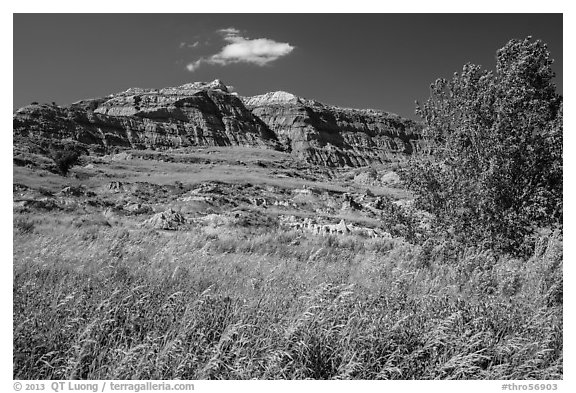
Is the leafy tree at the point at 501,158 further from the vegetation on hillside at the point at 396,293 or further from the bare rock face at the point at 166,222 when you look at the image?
the bare rock face at the point at 166,222

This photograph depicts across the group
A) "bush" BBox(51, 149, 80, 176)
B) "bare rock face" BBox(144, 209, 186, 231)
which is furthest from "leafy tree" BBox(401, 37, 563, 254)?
"bush" BBox(51, 149, 80, 176)

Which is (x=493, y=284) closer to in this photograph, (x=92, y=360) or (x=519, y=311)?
(x=519, y=311)

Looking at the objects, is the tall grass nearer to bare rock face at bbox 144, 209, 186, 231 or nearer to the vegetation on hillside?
the vegetation on hillside

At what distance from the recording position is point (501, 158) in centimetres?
791

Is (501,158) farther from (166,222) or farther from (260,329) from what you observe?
(166,222)

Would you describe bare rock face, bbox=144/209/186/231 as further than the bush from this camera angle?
No

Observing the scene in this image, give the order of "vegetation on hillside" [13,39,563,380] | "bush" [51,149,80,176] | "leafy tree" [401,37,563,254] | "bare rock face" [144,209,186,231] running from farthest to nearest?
"bush" [51,149,80,176], "bare rock face" [144,209,186,231], "leafy tree" [401,37,563,254], "vegetation on hillside" [13,39,563,380]

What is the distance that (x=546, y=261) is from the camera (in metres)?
6.23

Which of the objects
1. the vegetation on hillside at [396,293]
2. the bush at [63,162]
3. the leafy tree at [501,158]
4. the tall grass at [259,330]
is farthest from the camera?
the bush at [63,162]

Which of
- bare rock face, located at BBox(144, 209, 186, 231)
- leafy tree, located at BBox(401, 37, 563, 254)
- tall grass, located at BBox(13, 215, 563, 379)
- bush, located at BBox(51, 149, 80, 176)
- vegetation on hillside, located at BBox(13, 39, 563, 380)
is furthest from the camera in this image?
bush, located at BBox(51, 149, 80, 176)

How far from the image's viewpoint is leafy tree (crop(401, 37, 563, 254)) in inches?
311

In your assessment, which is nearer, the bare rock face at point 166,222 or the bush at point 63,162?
the bare rock face at point 166,222

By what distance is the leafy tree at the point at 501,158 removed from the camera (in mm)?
7895

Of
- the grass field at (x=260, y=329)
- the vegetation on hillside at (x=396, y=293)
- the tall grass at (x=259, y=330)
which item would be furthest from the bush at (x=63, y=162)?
the tall grass at (x=259, y=330)
